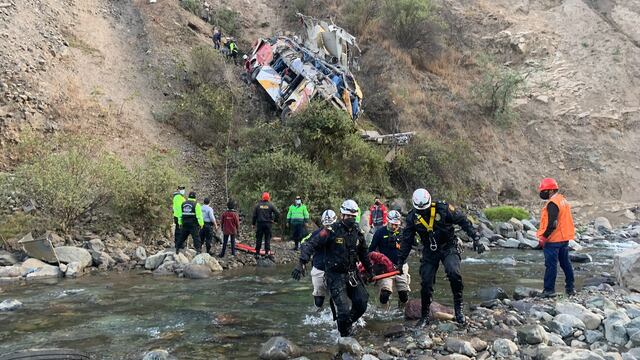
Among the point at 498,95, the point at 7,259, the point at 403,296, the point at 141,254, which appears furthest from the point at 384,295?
the point at 498,95

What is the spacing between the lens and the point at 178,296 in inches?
382

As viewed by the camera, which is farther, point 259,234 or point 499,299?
point 259,234

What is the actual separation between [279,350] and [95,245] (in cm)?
863

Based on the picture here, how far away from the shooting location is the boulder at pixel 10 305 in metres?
8.52

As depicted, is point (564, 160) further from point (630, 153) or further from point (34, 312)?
point (34, 312)

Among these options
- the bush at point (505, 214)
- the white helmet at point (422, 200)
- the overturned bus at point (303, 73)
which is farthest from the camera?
the bush at point (505, 214)

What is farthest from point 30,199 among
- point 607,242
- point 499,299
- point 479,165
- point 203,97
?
point 479,165

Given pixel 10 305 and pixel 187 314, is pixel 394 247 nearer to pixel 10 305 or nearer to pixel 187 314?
pixel 187 314

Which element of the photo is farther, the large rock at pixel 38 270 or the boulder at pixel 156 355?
the large rock at pixel 38 270

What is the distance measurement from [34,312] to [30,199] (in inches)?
222

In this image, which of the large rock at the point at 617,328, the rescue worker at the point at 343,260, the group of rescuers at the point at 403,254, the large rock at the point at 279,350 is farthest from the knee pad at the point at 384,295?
the large rock at the point at 617,328

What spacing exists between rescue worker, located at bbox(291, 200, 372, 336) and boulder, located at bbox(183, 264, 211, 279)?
5.48m

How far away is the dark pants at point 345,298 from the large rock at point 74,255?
761 centimetres

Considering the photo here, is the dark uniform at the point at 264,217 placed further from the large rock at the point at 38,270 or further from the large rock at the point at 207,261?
the large rock at the point at 38,270
